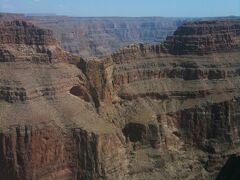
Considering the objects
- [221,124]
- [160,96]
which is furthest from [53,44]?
[221,124]

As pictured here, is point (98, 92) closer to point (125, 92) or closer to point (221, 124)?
point (125, 92)

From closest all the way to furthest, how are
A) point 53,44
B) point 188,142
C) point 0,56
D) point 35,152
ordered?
point 35,152 → point 0,56 → point 53,44 → point 188,142

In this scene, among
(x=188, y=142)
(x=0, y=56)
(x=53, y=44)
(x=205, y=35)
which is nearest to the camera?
(x=0, y=56)

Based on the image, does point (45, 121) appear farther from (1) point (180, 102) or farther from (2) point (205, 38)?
(2) point (205, 38)

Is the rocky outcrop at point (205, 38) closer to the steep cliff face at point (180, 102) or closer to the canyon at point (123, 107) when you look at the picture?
the steep cliff face at point (180, 102)

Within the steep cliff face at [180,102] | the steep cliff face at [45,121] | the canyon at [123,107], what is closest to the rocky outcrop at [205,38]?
the steep cliff face at [180,102]

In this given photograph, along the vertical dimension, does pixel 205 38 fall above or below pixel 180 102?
above

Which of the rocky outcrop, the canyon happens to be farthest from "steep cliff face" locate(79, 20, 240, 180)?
the canyon

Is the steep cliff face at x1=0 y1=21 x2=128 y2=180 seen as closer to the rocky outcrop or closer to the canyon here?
the canyon

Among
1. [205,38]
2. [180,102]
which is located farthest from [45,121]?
[205,38]
